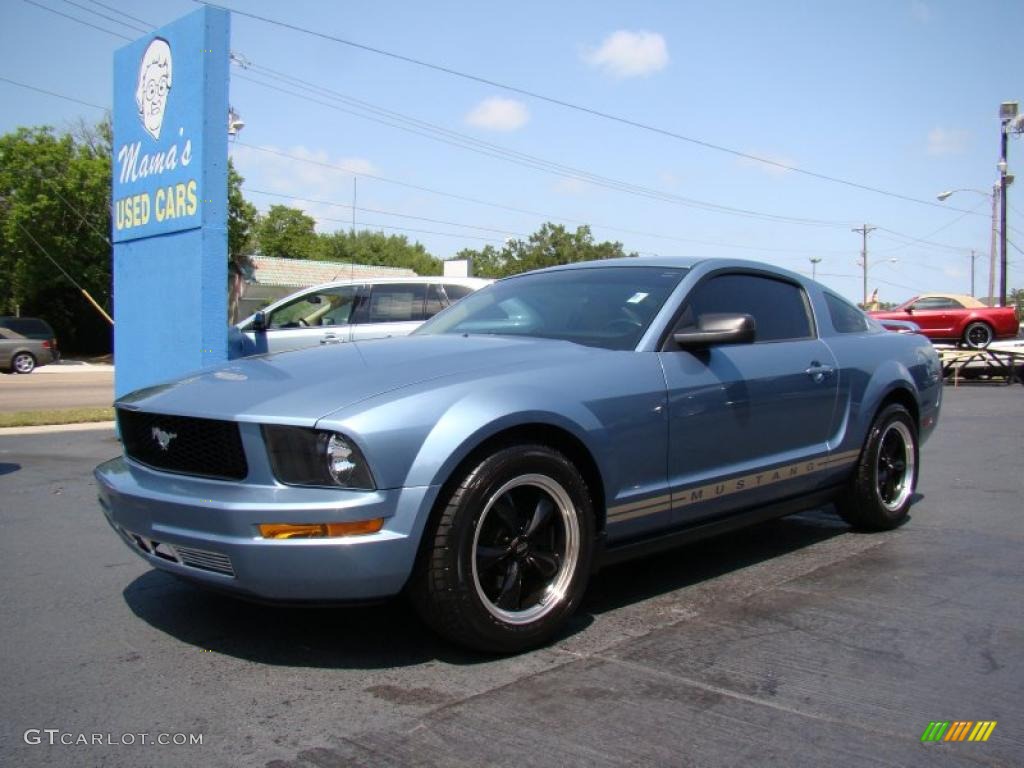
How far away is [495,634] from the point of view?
3240 mm

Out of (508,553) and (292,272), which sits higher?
(292,272)

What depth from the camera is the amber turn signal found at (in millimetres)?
2955

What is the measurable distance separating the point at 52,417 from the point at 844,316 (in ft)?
32.8

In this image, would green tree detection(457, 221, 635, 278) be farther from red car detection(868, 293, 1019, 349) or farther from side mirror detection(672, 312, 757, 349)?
side mirror detection(672, 312, 757, 349)

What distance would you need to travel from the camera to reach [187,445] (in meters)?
3.31

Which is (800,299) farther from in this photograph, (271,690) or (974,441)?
(974,441)

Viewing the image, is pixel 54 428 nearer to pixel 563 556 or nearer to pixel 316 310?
pixel 316 310

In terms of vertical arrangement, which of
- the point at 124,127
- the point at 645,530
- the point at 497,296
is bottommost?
the point at 645,530

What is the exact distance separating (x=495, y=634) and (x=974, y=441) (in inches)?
319

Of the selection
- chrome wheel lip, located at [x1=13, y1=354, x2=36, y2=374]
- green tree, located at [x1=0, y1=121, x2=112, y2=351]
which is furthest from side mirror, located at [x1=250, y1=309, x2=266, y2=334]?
green tree, located at [x1=0, y1=121, x2=112, y2=351]

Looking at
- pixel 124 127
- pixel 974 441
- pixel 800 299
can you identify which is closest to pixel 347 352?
pixel 800 299

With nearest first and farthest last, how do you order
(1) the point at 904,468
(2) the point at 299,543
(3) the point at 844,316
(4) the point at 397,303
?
(2) the point at 299,543, (3) the point at 844,316, (1) the point at 904,468, (4) the point at 397,303

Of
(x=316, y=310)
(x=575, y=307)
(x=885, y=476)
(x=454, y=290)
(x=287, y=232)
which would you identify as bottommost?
(x=885, y=476)

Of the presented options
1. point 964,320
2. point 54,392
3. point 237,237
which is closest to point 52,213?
point 237,237
